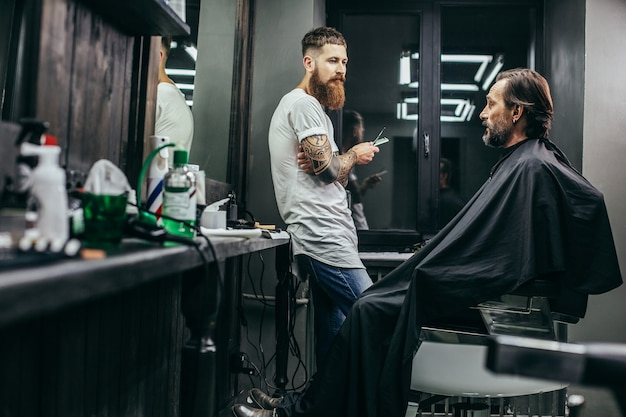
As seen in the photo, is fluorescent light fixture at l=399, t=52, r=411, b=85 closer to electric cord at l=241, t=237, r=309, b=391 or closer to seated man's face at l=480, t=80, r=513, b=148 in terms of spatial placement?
seated man's face at l=480, t=80, r=513, b=148

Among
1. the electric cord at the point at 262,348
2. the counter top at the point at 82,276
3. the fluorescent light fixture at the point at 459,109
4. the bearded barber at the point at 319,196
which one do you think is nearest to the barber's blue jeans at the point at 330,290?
the bearded barber at the point at 319,196

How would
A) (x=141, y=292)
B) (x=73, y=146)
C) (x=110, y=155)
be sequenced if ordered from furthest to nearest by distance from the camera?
(x=141, y=292) → (x=110, y=155) → (x=73, y=146)

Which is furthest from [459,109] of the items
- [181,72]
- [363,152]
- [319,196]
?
[181,72]

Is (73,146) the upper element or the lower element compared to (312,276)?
upper

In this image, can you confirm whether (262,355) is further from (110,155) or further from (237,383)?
(110,155)

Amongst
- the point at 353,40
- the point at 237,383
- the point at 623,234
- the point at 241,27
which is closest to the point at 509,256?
the point at 623,234

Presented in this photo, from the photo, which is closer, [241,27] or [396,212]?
[241,27]

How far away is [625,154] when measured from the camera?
2.98 m

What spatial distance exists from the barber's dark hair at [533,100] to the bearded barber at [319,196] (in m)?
0.76

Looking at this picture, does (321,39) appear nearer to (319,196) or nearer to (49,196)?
(319,196)

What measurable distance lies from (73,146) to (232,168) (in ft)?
5.17

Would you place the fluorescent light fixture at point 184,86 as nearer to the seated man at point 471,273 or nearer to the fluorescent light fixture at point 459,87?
the seated man at point 471,273

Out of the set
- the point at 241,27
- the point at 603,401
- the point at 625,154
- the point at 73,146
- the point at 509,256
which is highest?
the point at 241,27

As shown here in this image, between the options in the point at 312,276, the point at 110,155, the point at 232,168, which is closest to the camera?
the point at 110,155
